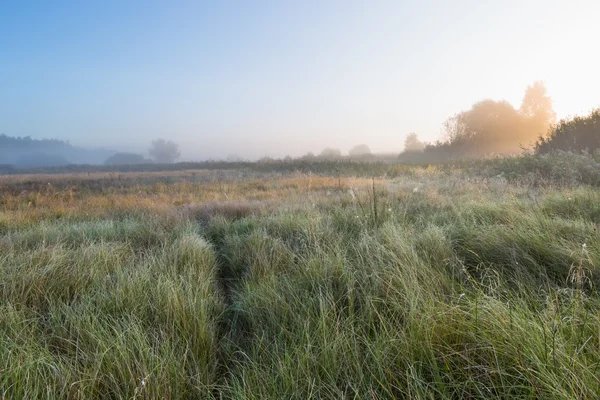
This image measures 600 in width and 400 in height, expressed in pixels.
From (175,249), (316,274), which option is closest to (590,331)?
(316,274)

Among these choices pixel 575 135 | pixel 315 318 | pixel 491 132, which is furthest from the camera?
pixel 491 132

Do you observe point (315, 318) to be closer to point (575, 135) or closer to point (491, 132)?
point (575, 135)

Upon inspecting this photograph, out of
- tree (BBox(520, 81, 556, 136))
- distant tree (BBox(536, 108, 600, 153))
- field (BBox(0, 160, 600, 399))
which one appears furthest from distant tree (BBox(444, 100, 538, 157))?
field (BBox(0, 160, 600, 399))

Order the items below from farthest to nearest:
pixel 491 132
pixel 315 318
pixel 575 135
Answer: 1. pixel 491 132
2. pixel 575 135
3. pixel 315 318

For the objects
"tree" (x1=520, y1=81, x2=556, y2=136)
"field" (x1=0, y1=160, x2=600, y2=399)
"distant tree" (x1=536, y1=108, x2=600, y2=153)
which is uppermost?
"tree" (x1=520, y1=81, x2=556, y2=136)

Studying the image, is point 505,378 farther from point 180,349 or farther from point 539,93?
point 539,93

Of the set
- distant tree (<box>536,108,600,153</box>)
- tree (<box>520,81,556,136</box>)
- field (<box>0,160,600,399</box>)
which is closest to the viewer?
field (<box>0,160,600,399</box>)

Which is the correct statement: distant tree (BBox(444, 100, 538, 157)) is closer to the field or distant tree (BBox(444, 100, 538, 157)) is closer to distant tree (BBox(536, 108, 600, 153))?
distant tree (BBox(536, 108, 600, 153))

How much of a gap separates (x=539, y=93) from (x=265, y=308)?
48.7 metres

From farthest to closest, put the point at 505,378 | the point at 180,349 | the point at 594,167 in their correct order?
the point at 594,167 < the point at 180,349 < the point at 505,378

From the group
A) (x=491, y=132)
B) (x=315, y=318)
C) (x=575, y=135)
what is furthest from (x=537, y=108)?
(x=315, y=318)

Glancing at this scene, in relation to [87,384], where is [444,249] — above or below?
above

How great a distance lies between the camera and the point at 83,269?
2.79 meters

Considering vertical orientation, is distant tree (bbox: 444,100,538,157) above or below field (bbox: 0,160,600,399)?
above
